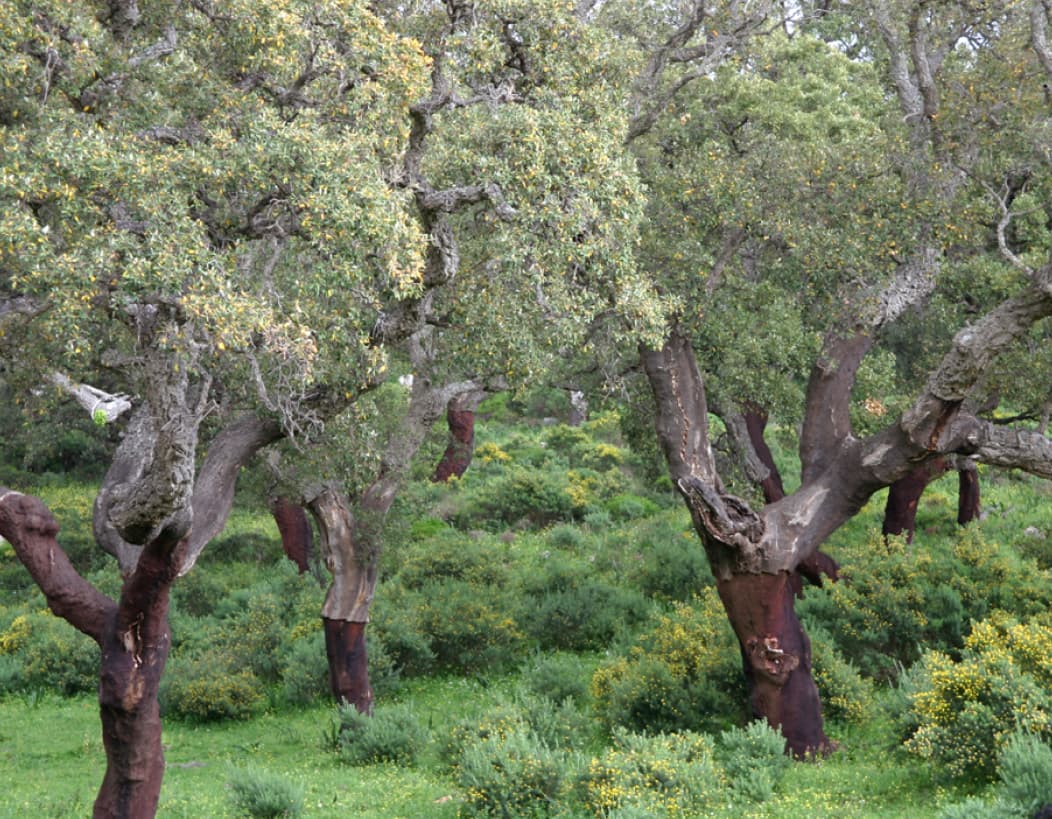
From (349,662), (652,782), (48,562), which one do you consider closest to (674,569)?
(349,662)

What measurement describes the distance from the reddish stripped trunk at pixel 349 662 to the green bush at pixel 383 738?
1.70 metres

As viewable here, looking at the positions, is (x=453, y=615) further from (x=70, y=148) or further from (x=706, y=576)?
(x=70, y=148)

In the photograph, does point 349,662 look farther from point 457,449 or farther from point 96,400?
point 457,449

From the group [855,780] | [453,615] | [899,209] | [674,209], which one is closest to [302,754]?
[453,615]

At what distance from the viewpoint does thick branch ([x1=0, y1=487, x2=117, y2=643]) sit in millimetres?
11602

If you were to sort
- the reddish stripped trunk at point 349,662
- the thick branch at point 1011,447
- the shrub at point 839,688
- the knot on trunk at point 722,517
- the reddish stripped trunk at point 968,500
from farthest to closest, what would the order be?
the reddish stripped trunk at point 968,500
the reddish stripped trunk at point 349,662
the shrub at point 839,688
the knot on trunk at point 722,517
the thick branch at point 1011,447

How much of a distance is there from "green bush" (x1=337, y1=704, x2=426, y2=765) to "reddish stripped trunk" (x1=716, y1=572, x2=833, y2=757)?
507cm

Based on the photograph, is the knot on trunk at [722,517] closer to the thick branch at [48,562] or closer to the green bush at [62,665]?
the thick branch at [48,562]

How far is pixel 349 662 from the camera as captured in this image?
19.0m

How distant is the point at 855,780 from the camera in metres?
13.3

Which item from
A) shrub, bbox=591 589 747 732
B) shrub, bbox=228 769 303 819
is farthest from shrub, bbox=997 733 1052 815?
shrub, bbox=228 769 303 819

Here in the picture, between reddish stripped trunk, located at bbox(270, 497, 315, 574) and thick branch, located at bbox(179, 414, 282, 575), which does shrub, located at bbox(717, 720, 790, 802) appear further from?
reddish stripped trunk, located at bbox(270, 497, 315, 574)

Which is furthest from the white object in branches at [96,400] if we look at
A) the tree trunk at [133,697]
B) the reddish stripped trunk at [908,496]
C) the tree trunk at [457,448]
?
the tree trunk at [457,448]

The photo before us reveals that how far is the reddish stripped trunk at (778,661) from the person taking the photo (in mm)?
15148
